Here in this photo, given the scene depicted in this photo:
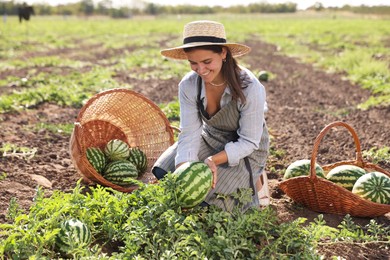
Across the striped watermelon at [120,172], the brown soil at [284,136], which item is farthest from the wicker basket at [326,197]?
the striped watermelon at [120,172]

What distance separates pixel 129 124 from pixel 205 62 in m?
2.31

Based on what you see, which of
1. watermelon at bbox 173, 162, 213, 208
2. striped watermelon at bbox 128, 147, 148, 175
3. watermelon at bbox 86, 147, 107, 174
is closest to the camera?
watermelon at bbox 173, 162, 213, 208

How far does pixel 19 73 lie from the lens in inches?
539

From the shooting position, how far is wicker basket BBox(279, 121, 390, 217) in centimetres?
430

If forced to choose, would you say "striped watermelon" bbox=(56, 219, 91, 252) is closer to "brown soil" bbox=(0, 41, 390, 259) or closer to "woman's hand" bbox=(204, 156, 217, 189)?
"woman's hand" bbox=(204, 156, 217, 189)

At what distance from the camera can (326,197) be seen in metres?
4.45

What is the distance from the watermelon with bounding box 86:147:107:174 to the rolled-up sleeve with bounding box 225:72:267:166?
1739 millimetres

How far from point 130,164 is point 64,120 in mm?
3149

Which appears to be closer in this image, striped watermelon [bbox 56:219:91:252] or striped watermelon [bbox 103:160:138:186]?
striped watermelon [bbox 56:219:91:252]

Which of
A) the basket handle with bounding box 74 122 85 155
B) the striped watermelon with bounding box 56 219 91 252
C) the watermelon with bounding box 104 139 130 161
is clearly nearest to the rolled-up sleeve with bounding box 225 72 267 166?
the striped watermelon with bounding box 56 219 91 252

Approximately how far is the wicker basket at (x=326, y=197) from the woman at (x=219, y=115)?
0.40 m

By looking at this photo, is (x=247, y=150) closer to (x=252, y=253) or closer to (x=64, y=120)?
(x=252, y=253)

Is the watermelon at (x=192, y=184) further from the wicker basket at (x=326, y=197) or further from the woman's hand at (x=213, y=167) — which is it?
the wicker basket at (x=326, y=197)

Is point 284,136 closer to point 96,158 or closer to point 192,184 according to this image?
point 96,158
